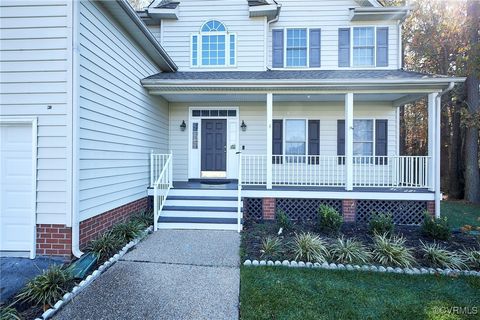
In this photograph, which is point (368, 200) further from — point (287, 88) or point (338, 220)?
point (287, 88)

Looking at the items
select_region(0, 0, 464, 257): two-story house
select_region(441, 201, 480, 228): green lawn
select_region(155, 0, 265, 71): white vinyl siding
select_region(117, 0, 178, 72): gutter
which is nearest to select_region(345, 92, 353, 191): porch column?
select_region(0, 0, 464, 257): two-story house

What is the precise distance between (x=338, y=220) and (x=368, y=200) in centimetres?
176

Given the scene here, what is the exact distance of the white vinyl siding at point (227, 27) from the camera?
9.16 m

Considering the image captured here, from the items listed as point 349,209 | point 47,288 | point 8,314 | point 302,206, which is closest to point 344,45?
point 349,209

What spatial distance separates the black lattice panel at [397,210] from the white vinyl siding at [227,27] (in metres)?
5.46

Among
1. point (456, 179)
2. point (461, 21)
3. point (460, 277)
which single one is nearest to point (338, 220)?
point (460, 277)

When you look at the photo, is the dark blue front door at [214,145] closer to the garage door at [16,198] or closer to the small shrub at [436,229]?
the garage door at [16,198]

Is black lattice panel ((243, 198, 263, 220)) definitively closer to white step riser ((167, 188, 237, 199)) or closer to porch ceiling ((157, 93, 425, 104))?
white step riser ((167, 188, 237, 199))

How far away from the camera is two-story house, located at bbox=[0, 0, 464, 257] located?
13.7ft

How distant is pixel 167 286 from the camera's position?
12.0 feet

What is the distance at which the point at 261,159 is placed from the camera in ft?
30.2

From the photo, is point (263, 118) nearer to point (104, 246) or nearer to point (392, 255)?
point (392, 255)

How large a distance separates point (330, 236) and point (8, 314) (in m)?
5.33

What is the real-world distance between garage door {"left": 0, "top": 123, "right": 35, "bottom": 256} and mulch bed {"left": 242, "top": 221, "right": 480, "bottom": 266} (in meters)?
3.55
